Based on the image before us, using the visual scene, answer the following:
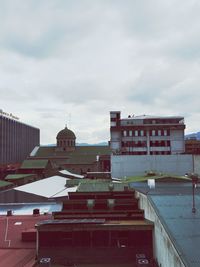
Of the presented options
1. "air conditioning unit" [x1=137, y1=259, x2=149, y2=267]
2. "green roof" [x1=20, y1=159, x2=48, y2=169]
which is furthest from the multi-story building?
"air conditioning unit" [x1=137, y1=259, x2=149, y2=267]

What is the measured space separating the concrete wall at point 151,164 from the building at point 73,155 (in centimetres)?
4377

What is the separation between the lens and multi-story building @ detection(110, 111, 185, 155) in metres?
100

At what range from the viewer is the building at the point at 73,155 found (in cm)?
12375

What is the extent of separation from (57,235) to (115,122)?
72897 millimetres

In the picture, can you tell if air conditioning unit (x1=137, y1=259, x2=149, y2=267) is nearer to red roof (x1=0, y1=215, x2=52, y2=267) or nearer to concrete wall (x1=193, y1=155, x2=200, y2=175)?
red roof (x1=0, y1=215, x2=52, y2=267)

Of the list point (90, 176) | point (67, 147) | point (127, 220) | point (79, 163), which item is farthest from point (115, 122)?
point (127, 220)

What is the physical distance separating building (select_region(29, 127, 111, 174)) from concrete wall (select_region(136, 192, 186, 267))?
89.5 meters

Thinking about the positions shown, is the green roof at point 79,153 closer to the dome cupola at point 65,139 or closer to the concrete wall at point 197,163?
the dome cupola at point 65,139

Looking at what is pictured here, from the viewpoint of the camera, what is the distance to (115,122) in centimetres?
10250

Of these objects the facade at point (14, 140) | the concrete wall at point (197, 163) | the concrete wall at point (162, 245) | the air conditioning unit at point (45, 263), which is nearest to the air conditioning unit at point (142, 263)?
the concrete wall at point (162, 245)

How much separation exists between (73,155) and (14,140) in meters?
28.8

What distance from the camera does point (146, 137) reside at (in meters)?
101

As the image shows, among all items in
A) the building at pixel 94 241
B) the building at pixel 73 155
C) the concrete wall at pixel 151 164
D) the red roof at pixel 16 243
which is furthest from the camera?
the building at pixel 73 155

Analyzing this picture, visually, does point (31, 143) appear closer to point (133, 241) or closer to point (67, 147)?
point (67, 147)
